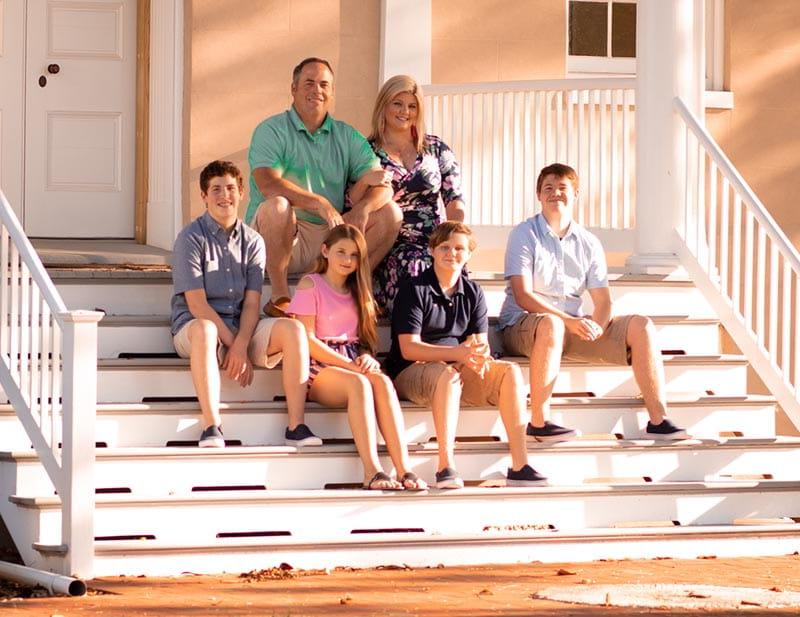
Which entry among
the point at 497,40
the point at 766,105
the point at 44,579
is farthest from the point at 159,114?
the point at 44,579

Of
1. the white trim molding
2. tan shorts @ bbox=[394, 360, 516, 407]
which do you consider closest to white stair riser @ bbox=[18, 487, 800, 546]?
tan shorts @ bbox=[394, 360, 516, 407]

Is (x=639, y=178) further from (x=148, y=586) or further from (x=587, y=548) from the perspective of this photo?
(x=148, y=586)

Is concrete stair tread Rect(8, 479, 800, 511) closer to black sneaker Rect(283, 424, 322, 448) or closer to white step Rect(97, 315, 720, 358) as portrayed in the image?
black sneaker Rect(283, 424, 322, 448)

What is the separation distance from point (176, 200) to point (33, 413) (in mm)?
3660

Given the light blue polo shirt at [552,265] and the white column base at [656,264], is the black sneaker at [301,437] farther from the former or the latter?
the white column base at [656,264]

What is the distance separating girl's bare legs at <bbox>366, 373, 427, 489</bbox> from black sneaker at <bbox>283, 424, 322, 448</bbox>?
0.88 ft

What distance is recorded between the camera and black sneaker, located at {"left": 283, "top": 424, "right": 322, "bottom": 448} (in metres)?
6.49

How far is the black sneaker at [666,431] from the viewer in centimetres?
704

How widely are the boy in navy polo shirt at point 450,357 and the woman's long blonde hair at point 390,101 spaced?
80 cm

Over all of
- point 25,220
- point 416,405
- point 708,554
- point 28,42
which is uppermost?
point 28,42

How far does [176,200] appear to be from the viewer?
962cm

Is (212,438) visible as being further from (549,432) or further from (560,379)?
(560,379)

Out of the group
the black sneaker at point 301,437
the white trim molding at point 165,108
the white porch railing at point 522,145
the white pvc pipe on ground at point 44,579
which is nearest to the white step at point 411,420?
the black sneaker at point 301,437

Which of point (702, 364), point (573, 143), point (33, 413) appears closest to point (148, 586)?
point (33, 413)
